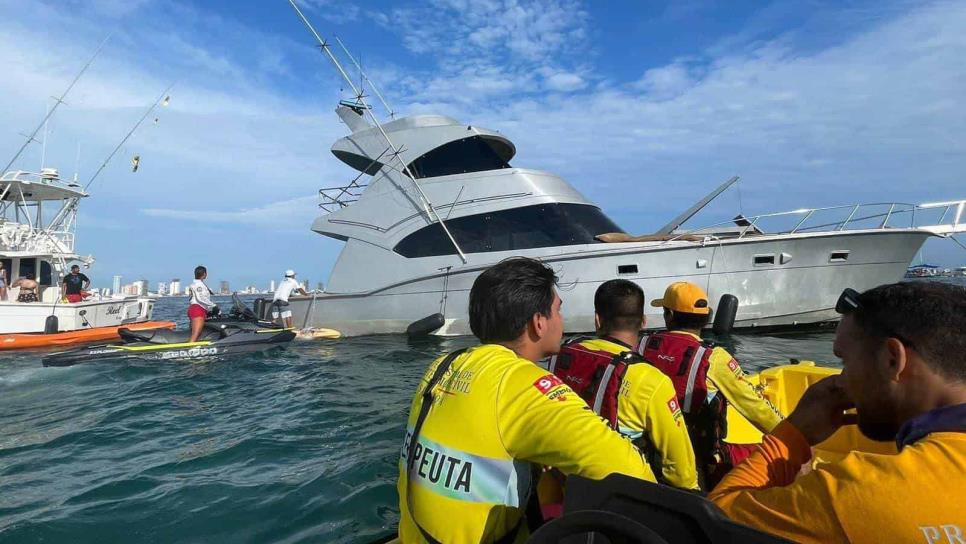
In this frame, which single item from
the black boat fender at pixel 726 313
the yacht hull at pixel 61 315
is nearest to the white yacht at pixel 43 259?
the yacht hull at pixel 61 315

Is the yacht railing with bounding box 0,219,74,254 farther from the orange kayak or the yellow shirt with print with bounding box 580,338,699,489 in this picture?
the yellow shirt with print with bounding box 580,338,699,489

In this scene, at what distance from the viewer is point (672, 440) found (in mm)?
2150

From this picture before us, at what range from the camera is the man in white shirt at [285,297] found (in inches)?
549

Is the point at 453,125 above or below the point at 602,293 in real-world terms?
above

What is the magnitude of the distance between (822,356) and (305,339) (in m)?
10.5

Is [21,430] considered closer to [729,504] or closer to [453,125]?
[729,504]

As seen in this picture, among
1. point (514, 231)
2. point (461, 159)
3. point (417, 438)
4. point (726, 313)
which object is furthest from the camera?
point (461, 159)

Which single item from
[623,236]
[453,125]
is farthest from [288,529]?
[453,125]

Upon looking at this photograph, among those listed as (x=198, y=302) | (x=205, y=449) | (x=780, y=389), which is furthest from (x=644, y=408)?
(x=198, y=302)

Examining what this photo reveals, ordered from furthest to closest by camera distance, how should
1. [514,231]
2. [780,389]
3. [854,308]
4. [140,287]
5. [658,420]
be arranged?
1. [140,287]
2. [514,231]
3. [780,389]
4. [658,420]
5. [854,308]

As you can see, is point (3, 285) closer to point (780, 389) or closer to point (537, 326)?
point (537, 326)

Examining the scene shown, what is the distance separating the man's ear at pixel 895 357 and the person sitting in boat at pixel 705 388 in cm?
157

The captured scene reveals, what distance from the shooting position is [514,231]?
40.0ft

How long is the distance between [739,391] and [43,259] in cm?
1893
